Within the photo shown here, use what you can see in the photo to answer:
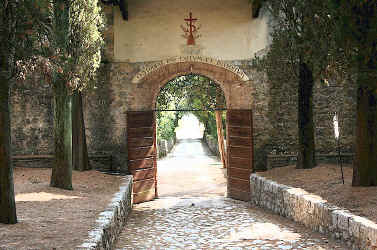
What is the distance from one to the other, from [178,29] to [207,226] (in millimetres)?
6396

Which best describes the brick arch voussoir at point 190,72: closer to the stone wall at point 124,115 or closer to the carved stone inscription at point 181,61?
the carved stone inscription at point 181,61

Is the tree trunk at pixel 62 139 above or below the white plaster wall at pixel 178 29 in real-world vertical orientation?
below

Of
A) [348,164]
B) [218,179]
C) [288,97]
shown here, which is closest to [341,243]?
[348,164]

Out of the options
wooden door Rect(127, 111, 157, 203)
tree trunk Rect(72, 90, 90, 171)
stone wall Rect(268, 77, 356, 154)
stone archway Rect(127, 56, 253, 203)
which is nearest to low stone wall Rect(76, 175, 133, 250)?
tree trunk Rect(72, 90, 90, 171)

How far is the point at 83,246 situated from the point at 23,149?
8.42 metres

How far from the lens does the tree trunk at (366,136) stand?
23.5ft

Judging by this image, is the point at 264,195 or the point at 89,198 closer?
the point at 89,198

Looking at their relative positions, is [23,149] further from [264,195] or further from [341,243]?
[341,243]

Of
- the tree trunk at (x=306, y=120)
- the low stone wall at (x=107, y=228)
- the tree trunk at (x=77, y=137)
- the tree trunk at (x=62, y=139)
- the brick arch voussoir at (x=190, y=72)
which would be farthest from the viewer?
the brick arch voussoir at (x=190, y=72)

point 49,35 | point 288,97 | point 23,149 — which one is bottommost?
point 23,149

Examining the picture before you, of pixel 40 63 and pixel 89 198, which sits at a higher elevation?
pixel 40 63

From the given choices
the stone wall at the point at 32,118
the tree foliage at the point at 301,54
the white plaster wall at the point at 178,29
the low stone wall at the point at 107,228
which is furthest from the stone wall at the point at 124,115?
the low stone wall at the point at 107,228

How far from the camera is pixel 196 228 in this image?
328 inches

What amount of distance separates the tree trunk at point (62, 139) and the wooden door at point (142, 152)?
11.3 ft
